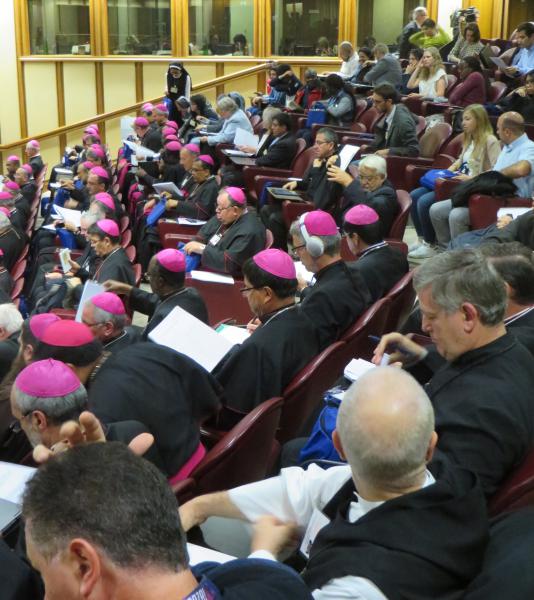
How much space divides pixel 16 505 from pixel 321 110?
278 inches

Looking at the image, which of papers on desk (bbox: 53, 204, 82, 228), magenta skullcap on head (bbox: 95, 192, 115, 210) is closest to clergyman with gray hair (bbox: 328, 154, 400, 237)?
magenta skullcap on head (bbox: 95, 192, 115, 210)

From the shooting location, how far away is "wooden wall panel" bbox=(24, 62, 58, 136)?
14.5m

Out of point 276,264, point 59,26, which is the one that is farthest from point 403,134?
point 59,26

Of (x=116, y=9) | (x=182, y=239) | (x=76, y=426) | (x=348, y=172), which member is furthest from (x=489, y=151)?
(x=116, y=9)

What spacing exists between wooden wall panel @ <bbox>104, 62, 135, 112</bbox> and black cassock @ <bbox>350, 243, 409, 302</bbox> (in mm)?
11038

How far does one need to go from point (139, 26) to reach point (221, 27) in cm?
148

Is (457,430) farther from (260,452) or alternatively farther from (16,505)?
(16,505)

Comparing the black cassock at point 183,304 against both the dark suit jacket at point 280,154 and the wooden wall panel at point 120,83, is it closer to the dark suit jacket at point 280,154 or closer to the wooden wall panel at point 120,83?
the dark suit jacket at point 280,154

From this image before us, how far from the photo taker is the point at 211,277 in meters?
4.98

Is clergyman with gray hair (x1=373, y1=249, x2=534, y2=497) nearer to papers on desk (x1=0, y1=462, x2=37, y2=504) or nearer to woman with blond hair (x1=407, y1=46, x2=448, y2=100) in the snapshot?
papers on desk (x1=0, y1=462, x2=37, y2=504)

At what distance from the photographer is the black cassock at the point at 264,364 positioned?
123 inches

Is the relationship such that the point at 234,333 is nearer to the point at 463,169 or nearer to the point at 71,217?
the point at 463,169

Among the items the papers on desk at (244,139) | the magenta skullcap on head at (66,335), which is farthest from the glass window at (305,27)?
the magenta skullcap on head at (66,335)

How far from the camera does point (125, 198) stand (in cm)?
938
